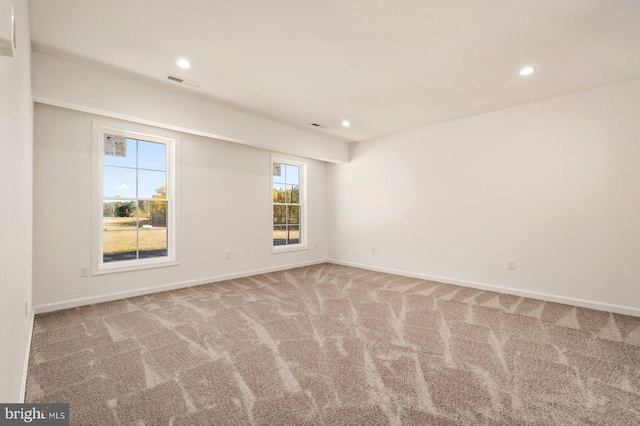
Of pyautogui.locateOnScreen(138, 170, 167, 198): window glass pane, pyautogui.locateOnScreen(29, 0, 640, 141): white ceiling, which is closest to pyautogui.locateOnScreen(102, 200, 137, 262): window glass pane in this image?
pyautogui.locateOnScreen(138, 170, 167, 198): window glass pane

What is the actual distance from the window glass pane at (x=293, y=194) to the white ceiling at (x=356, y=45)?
94.4 inches

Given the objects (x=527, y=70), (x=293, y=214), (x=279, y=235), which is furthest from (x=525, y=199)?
(x=279, y=235)

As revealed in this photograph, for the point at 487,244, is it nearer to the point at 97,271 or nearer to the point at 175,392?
the point at 175,392

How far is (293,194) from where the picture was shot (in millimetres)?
6270

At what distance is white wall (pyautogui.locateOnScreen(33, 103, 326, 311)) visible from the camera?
3.37 meters

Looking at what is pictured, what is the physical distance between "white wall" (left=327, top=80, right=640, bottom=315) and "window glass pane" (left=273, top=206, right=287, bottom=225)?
176 centimetres

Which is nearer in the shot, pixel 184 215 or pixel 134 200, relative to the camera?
pixel 134 200

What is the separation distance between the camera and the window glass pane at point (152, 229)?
4.19 meters

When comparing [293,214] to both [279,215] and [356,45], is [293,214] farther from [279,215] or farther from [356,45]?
[356,45]

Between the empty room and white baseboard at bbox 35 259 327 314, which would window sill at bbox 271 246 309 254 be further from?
white baseboard at bbox 35 259 327 314

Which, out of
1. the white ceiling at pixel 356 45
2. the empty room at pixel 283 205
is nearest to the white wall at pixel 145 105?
the empty room at pixel 283 205

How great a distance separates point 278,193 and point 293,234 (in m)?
0.95

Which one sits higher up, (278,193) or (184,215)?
(278,193)

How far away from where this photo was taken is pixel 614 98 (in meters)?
3.49
